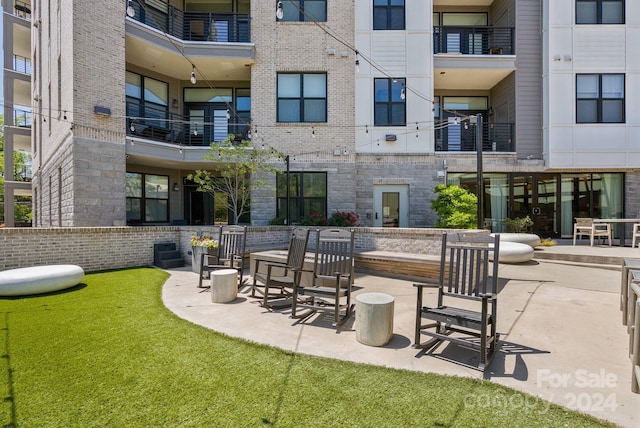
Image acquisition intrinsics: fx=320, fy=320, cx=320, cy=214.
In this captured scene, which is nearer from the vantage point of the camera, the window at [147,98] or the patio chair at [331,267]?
the patio chair at [331,267]

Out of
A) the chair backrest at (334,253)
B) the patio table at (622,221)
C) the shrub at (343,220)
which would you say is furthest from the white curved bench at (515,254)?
the chair backrest at (334,253)

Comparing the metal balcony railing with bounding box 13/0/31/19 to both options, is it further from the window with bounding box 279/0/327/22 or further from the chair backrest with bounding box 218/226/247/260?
the chair backrest with bounding box 218/226/247/260

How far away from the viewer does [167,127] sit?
13234 mm

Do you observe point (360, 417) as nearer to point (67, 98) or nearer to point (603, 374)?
point (603, 374)

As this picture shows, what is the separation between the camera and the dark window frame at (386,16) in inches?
482

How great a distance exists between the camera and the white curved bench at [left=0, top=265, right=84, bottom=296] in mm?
5703

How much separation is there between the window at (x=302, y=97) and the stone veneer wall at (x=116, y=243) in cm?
502

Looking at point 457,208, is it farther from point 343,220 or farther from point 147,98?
point 147,98

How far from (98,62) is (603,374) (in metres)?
13.2

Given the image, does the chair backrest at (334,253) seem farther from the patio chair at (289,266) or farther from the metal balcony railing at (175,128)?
the metal balcony railing at (175,128)

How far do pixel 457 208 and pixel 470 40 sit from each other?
342 inches

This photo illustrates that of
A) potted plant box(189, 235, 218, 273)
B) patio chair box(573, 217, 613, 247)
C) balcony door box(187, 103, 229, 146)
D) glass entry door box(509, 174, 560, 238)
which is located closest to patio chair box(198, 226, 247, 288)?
potted plant box(189, 235, 218, 273)

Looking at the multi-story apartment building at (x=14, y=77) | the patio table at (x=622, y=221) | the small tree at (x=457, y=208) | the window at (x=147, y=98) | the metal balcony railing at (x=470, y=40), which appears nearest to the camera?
the small tree at (x=457, y=208)

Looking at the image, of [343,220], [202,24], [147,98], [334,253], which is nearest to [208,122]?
[147,98]
